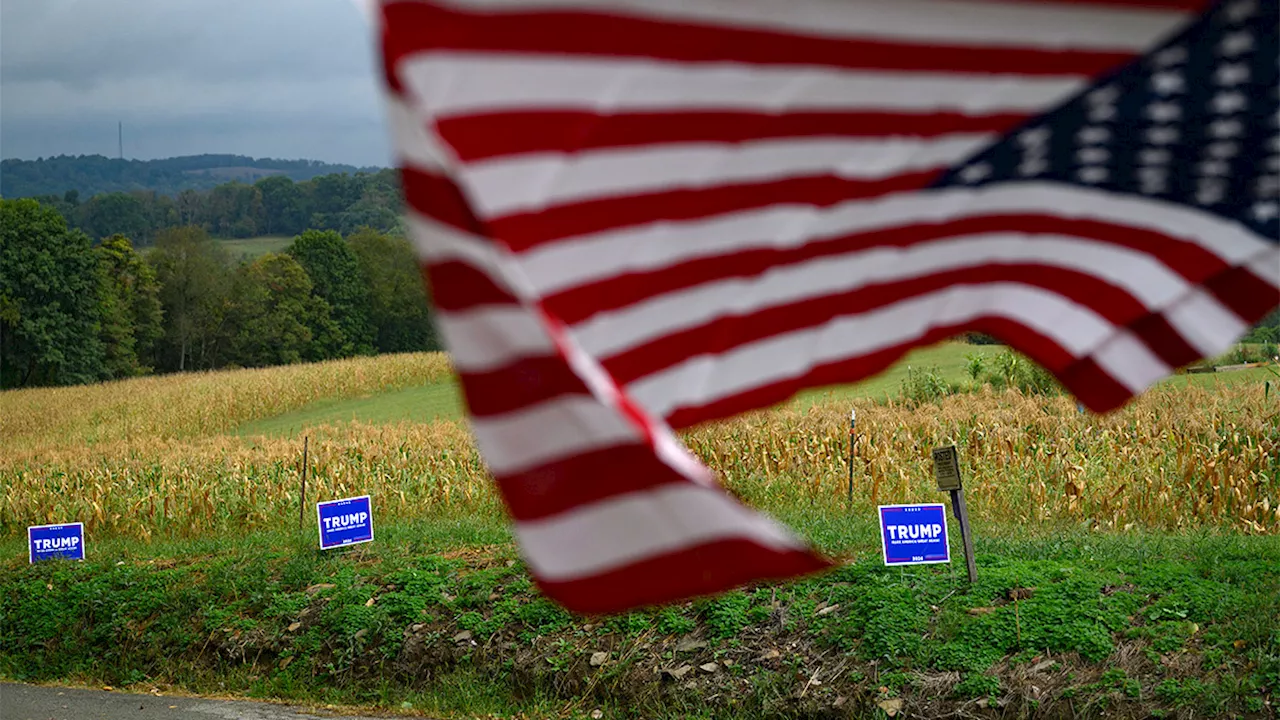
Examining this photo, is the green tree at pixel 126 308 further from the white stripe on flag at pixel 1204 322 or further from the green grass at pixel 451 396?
the white stripe on flag at pixel 1204 322

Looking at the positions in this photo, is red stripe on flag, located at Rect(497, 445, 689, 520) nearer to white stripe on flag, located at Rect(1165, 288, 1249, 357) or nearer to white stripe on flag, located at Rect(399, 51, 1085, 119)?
white stripe on flag, located at Rect(399, 51, 1085, 119)

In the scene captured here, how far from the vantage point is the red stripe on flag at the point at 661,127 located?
1.28 m

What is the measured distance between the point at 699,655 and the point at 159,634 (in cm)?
579

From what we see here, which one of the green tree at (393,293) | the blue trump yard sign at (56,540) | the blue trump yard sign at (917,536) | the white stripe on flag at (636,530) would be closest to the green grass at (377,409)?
the blue trump yard sign at (56,540)

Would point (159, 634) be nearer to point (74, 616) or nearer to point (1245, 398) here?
point (74, 616)

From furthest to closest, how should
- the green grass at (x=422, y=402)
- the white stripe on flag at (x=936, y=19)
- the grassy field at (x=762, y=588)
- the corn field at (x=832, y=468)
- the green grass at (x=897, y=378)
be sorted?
the green grass at (x=422, y=402), the green grass at (x=897, y=378), the corn field at (x=832, y=468), the grassy field at (x=762, y=588), the white stripe on flag at (x=936, y=19)

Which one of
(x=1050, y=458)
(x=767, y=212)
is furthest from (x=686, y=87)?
(x=1050, y=458)

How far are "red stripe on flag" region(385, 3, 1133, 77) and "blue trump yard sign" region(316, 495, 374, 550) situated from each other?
9962 millimetres

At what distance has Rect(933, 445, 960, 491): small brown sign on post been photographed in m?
8.30

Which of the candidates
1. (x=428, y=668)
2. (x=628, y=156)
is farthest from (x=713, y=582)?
(x=428, y=668)

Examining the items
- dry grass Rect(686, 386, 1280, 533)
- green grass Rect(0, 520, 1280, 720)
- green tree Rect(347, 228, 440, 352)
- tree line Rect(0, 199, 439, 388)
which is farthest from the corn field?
green tree Rect(347, 228, 440, 352)

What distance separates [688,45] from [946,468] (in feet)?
23.9

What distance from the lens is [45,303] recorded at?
154 ft

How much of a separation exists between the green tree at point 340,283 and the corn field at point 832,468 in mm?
39285
